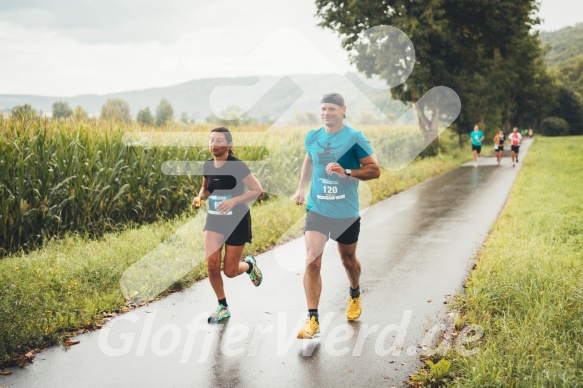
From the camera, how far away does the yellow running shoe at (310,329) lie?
4.71 m

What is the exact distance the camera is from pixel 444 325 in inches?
195

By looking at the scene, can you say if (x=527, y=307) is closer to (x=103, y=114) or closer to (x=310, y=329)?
(x=310, y=329)

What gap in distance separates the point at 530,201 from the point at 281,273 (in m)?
8.04

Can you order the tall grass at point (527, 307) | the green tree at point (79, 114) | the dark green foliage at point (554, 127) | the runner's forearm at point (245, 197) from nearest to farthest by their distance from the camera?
the tall grass at point (527, 307) < the runner's forearm at point (245, 197) < the green tree at point (79, 114) < the dark green foliage at point (554, 127)

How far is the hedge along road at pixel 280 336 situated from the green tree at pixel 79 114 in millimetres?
5276

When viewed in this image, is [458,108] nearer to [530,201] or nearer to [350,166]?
[530,201]

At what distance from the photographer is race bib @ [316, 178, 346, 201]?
489 centimetres

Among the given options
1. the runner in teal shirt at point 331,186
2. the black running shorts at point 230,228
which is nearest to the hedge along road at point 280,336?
the runner in teal shirt at point 331,186

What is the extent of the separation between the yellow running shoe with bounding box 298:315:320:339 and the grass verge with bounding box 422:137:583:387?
1.23m

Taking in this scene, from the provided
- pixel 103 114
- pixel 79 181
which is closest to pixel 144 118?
pixel 103 114

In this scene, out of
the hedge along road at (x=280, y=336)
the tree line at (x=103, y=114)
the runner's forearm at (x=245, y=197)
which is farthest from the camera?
the tree line at (x=103, y=114)

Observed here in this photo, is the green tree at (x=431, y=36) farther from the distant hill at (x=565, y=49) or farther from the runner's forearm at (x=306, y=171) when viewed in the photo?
the distant hill at (x=565, y=49)

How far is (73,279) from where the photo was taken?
6.11 meters

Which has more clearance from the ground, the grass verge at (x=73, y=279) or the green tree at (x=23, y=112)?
the green tree at (x=23, y=112)
